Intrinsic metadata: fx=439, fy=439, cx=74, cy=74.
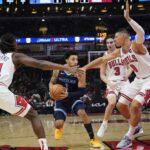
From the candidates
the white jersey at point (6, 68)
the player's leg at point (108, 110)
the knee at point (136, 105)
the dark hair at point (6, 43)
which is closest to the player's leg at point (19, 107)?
the white jersey at point (6, 68)

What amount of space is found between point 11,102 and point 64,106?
2.10 metres

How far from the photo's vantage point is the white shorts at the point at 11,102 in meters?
6.12

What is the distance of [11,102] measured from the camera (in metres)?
6.15

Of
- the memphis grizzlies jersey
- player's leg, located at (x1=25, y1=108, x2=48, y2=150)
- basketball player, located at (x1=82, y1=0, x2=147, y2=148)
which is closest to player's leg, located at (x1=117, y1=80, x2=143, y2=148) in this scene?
basketball player, located at (x1=82, y1=0, x2=147, y2=148)

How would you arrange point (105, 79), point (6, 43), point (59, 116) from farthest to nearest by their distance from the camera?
1. point (105, 79)
2. point (59, 116)
3. point (6, 43)

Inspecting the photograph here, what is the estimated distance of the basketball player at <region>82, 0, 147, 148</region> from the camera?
7.22 meters

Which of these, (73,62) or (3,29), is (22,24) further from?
(73,62)

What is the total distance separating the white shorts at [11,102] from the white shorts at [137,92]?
204 centimetres

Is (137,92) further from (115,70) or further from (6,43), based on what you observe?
(6,43)

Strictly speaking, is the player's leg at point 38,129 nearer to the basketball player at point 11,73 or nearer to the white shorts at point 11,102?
the basketball player at point 11,73

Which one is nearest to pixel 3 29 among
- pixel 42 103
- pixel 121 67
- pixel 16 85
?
pixel 16 85

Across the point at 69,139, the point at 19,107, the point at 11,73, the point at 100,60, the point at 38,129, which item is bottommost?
the point at 69,139

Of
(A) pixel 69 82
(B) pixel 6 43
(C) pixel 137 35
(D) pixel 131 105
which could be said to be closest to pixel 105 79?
(A) pixel 69 82

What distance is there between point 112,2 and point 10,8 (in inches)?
133
